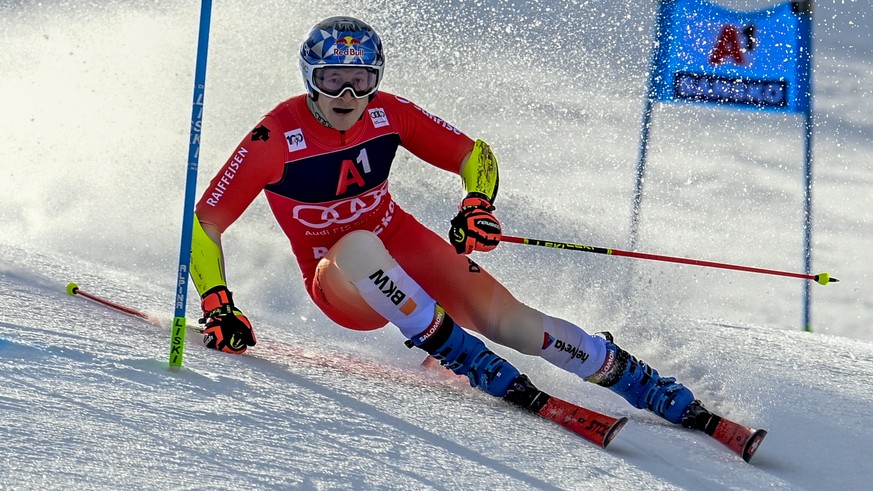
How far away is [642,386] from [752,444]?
443mm

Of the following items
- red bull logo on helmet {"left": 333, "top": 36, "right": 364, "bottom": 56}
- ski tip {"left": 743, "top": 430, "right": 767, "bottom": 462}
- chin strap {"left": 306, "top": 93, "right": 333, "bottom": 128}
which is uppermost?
red bull logo on helmet {"left": 333, "top": 36, "right": 364, "bottom": 56}

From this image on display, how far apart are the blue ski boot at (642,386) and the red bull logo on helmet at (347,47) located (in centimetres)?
117

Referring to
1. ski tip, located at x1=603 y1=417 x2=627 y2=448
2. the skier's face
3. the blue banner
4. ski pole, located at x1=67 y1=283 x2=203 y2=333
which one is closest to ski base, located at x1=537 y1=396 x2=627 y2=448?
ski tip, located at x1=603 y1=417 x2=627 y2=448

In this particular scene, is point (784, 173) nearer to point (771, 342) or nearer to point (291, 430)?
point (771, 342)

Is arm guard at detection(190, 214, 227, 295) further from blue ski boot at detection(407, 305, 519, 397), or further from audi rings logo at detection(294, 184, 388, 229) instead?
blue ski boot at detection(407, 305, 519, 397)

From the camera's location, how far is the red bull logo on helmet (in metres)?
2.84

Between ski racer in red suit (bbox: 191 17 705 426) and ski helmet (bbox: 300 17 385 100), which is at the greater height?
ski helmet (bbox: 300 17 385 100)

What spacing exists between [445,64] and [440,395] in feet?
20.5

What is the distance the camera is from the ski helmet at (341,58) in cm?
284

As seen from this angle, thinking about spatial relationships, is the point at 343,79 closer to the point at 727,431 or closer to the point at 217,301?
the point at 217,301

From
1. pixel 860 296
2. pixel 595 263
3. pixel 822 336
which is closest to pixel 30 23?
pixel 595 263

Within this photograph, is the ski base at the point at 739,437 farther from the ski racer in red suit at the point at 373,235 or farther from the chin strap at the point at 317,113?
the chin strap at the point at 317,113

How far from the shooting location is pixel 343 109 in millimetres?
2941

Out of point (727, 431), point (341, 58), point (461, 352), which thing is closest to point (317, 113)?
point (341, 58)
